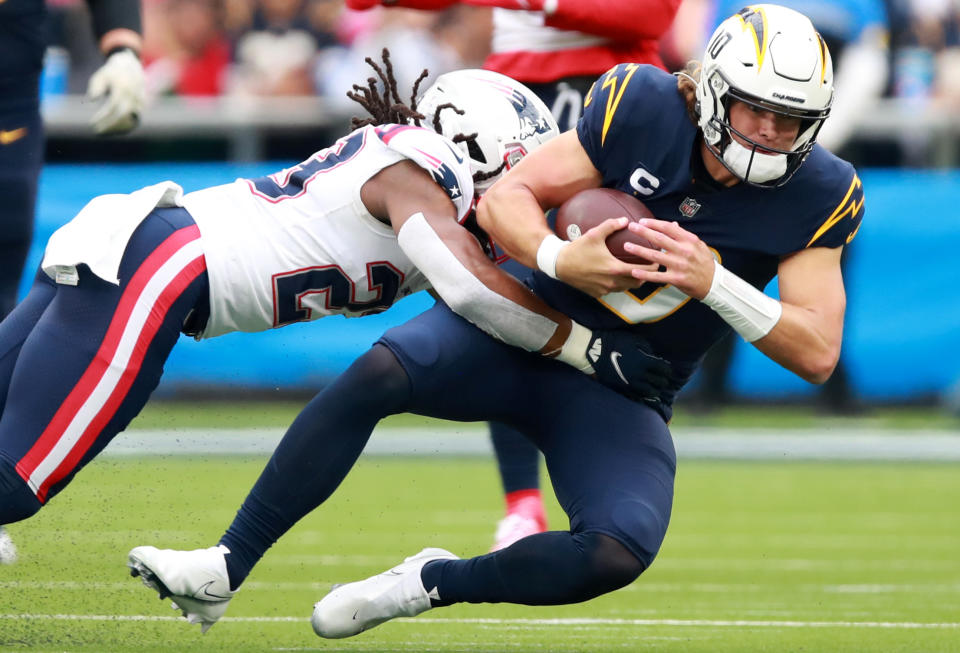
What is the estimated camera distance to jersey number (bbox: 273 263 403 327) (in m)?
3.79

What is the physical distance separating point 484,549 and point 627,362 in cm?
186

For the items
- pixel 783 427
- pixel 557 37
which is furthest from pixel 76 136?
pixel 557 37

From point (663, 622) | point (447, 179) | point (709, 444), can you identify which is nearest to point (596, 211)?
point (447, 179)

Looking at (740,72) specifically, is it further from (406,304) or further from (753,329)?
(406,304)

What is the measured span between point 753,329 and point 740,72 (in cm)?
57

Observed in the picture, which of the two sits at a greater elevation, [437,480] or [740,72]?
[740,72]

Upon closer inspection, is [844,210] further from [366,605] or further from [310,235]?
[366,605]

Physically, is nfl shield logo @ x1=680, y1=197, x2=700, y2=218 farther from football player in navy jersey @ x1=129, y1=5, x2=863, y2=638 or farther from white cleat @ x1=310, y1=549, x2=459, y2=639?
white cleat @ x1=310, y1=549, x2=459, y2=639

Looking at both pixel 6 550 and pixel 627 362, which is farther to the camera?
pixel 6 550

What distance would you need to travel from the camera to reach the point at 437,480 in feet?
25.3

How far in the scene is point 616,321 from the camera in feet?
12.8

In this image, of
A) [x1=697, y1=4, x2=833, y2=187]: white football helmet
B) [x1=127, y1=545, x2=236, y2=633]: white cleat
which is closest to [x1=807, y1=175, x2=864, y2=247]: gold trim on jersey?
[x1=697, y1=4, x2=833, y2=187]: white football helmet

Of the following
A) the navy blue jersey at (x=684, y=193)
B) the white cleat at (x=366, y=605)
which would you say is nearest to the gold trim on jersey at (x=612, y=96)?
the navy blue jersey at (x=684, y=193)

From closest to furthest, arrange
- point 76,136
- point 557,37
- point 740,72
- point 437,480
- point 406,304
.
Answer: point 740,72
point 557,37
point 437,480
point 406,304
point 76,136
